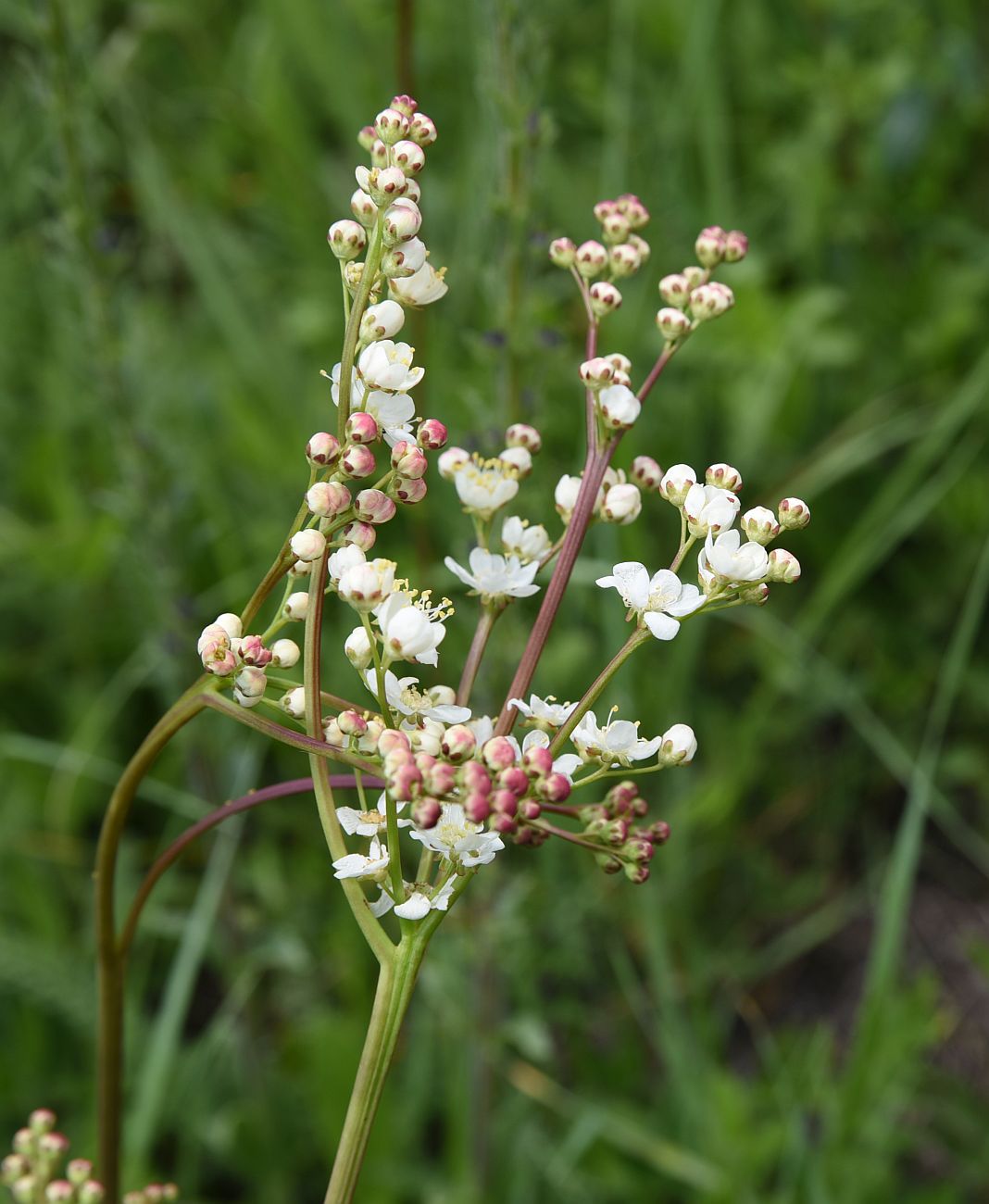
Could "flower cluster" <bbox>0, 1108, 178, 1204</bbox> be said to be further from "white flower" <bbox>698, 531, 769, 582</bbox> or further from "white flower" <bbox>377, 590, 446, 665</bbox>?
"white flower" <bbox>698, 531, 769, 582</bbox>

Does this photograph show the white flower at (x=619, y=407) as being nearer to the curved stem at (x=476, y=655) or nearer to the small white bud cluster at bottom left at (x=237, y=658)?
the curved stem at (x=476, y=655)

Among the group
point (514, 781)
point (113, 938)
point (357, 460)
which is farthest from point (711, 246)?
point (113, 938)

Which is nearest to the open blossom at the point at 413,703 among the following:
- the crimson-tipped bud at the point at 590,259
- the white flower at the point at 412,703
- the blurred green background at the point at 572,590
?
the white flower at the point at 412,703

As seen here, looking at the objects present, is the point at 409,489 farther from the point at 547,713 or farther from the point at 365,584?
the point at 547,713

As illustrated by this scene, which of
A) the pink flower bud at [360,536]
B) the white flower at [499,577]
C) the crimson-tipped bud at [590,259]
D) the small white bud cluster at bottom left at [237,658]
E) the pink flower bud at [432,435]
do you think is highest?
the crimson-tipped bud at [590,259]

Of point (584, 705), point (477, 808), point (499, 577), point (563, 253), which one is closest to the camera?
point (477, 808)

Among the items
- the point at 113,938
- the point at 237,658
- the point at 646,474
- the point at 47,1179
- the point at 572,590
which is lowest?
the point at 47,1179
